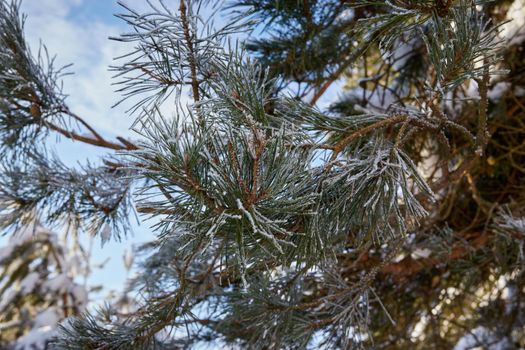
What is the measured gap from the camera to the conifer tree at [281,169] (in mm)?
751

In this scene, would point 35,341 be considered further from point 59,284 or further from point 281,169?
point 281,169

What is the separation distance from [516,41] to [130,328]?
5.57ft

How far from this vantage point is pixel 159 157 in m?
0.70

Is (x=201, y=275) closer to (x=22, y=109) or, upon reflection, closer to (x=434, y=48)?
(x=22, y=109)

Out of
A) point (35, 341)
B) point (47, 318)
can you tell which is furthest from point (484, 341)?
point (47, 318)

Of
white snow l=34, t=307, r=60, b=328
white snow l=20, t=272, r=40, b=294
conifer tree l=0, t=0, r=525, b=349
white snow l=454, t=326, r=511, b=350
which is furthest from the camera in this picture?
white snow l=20, t=272, r=40, b=294

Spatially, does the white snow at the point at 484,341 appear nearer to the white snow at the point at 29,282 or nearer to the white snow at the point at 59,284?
the white snow at the point at 59,284

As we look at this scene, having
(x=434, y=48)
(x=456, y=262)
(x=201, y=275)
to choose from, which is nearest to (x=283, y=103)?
(x=434, y=48)

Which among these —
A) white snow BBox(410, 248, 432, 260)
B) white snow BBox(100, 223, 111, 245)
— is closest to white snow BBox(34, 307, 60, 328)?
white snow BBox(100, 223, 111, 245)

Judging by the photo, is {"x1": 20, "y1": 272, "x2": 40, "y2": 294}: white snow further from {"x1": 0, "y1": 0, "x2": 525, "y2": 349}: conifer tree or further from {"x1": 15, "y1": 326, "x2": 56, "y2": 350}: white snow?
{"x1": 0, "y1": 0, "x2": 525, "y2": 349}: conifer tree

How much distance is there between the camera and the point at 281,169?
0.74m

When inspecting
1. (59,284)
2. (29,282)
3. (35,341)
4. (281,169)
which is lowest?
(281,169)

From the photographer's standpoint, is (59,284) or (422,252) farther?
(59,284)

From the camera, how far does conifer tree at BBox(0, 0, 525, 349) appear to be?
751 millimetres
